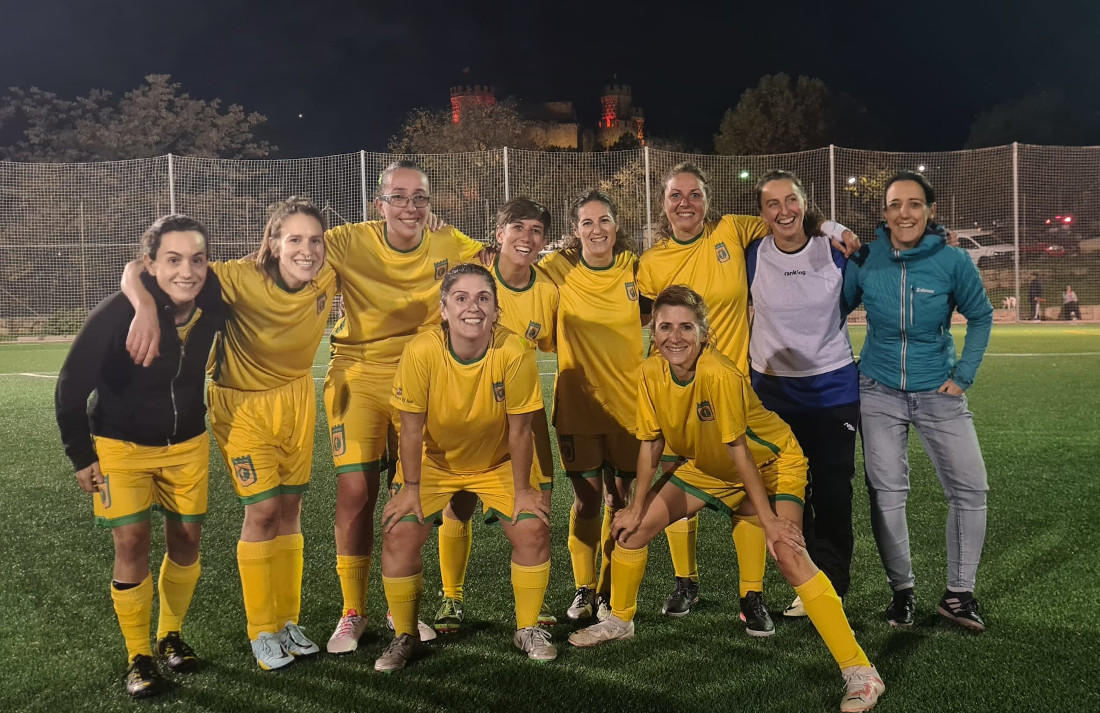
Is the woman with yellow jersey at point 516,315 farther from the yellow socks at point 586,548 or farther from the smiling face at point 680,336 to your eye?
the smiling face at point 680,336

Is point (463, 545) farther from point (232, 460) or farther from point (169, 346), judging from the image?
point (169, 346)

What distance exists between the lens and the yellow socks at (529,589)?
10.5ft

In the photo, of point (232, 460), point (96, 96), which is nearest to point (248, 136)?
point (96, 96)

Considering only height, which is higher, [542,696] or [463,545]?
[463,545]

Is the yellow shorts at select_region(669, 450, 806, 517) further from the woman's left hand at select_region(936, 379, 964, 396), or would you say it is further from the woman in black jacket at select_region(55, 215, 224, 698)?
the woman in black jacket at select_region(55, 215, 224, 698)

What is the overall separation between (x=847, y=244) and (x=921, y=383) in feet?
2.20

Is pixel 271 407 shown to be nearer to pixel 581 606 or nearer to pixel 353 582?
pixel 353 582

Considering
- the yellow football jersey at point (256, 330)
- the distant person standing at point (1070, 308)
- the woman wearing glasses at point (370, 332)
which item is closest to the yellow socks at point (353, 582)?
the woman wearing glasses at point (370, 332)

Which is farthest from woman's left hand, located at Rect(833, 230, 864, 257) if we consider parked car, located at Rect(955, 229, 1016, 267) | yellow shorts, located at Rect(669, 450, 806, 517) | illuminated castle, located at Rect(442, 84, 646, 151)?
illuminated castle, located at Rect(442, 84, 646, 151)

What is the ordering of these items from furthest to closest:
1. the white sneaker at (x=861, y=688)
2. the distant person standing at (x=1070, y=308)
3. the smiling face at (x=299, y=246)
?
1. the distant person standing at (x=1070, y=308)
2. the smiling face at (x=299, y=246)
3. the white sneaker at (x=861, y=688)

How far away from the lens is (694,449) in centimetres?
323

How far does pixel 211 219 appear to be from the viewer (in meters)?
18.9

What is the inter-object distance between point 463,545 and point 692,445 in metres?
1.14

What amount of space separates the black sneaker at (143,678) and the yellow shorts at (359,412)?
98 centimetres
